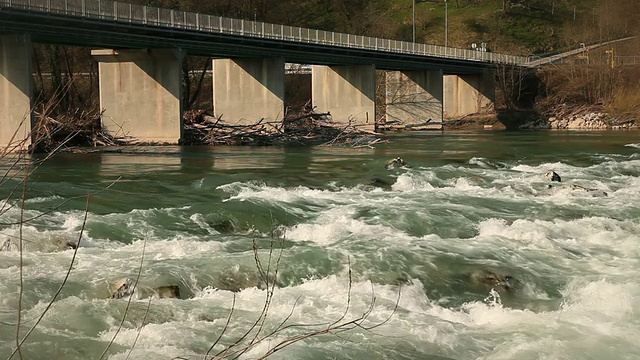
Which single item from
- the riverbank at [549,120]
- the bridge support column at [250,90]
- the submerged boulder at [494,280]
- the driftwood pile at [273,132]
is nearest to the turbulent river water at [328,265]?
the submerged boulder at [494,280]

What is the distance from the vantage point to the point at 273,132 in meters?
47.3

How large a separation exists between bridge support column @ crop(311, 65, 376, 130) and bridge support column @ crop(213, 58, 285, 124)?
9.73 metres

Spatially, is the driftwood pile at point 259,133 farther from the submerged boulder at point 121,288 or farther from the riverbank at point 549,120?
the submerged boulder at point 121,288

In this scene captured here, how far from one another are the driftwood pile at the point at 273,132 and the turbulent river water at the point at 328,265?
17.3 metres

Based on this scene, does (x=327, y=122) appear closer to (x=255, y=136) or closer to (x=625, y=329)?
(x=255, y=136)

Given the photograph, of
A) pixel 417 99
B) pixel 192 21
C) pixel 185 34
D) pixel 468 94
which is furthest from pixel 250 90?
pixel 468 94

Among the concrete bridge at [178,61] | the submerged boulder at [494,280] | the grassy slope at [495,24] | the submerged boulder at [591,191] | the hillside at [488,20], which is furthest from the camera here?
the grassy slope at [495,24]

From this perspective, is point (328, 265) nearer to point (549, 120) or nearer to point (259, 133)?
point (259, 133)

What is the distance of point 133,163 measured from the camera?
31.8 meters

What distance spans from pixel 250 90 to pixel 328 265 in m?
38.8

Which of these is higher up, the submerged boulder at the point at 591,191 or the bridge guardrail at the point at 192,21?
the bridge guardrail at the point at 192,21

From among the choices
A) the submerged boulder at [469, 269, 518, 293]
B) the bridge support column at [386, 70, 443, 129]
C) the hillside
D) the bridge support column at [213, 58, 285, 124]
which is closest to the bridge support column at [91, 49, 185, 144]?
the bridge support column at [213, 58, 285, 124]

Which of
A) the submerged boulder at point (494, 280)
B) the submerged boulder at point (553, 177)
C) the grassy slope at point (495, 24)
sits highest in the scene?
the grassy slope at point (495, 24)

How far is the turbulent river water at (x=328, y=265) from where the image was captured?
403 inches
